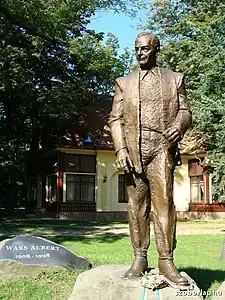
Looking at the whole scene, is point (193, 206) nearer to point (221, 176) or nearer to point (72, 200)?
point (72, 200)

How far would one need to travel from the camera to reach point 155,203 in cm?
525

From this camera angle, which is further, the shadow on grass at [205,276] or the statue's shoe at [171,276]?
the shadow on grass at [205,276]

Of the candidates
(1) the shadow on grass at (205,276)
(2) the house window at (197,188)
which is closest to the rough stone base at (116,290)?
(1) the shadow on grass at (205,276)

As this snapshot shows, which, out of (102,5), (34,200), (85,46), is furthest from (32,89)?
(34,200)

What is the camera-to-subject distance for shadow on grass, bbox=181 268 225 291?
21.5 ft

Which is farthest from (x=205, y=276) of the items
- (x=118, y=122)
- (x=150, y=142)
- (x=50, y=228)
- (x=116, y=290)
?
(x=50, y=228)

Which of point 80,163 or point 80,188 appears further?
point 80,188

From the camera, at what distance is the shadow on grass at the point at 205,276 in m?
6.57

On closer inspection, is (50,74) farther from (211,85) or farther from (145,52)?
(145,52)

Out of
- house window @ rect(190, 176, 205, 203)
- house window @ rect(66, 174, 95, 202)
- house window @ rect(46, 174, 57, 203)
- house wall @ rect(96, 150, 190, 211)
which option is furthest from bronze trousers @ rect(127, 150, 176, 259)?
house window @ rect(190, 176, 205, 203)

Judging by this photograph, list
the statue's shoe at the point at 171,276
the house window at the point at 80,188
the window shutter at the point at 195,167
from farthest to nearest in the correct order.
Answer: the window shutter at the point at 195,167, the house window at the point at 80,188, the statue's shoe at the point at 171,276

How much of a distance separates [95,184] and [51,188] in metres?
3.31

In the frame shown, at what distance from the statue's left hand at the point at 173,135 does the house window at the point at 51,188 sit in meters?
26.0

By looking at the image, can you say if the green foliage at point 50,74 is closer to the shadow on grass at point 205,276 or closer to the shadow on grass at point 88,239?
the shadow on grass at point 88,239
